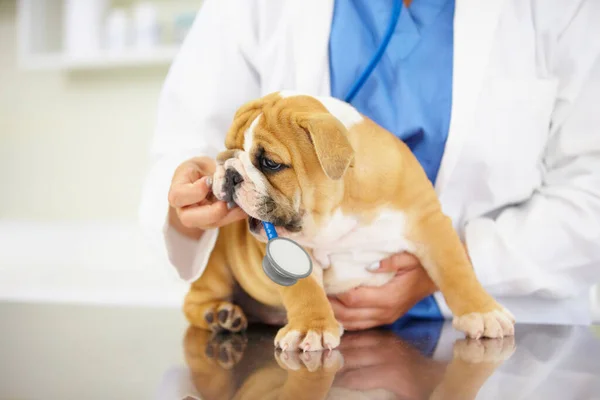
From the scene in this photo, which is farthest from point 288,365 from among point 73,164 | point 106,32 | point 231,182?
point 73,164

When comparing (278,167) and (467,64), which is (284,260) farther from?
(467,64)

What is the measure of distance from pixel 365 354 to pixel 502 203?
47 cm

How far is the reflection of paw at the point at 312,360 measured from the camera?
69cm

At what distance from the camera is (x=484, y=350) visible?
0.77m

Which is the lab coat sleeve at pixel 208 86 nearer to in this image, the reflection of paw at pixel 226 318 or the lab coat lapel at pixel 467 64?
the reflection of paw at pixel 226 318

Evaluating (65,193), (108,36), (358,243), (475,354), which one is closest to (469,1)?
(358,243)

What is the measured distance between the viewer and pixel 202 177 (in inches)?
37.2

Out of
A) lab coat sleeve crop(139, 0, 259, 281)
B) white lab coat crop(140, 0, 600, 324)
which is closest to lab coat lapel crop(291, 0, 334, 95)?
white lab coat crop(140, 0, 600, 324)

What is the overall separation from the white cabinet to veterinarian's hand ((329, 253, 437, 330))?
1427 mm

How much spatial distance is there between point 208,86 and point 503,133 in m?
0.52

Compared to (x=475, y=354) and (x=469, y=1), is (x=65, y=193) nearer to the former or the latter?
(x=469, y=1)

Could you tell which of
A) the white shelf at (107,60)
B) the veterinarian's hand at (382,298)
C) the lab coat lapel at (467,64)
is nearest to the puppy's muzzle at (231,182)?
the veterinarian's hand at (382,298)

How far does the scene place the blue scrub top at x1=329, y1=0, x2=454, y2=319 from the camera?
3.37 feet

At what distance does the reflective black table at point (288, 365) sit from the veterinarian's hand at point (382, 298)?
29 mm
